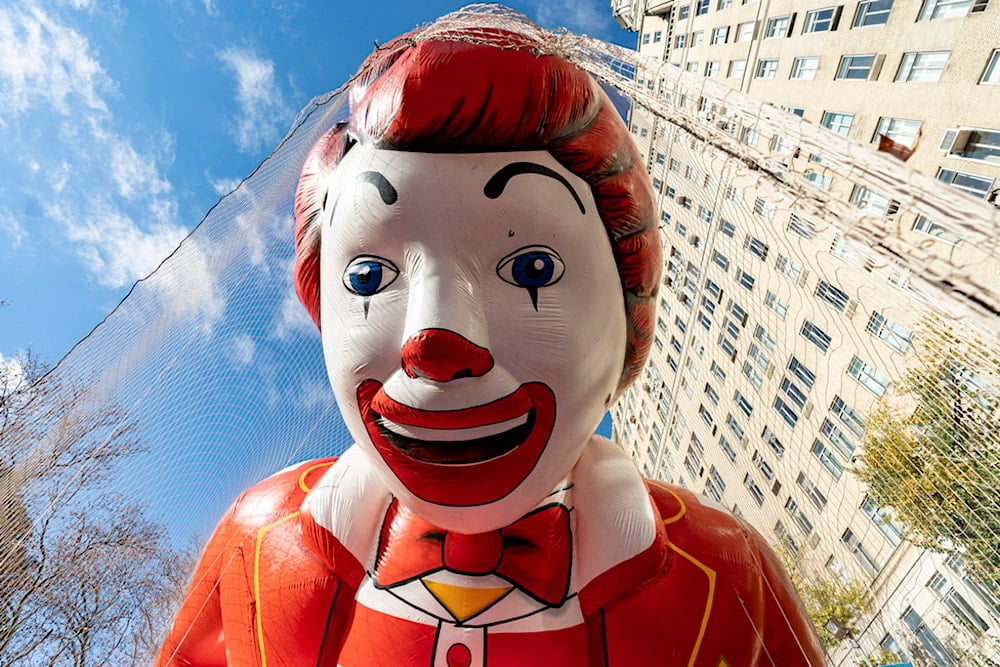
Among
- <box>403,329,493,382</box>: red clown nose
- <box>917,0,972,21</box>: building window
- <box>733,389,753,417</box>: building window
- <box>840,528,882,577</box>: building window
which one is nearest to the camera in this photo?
<box>403,329,493,382</box>: red clown nose

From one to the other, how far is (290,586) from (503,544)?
2.32ft

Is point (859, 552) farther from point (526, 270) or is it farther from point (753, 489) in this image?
point (526, 270)

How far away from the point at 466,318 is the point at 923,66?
24.0 feet

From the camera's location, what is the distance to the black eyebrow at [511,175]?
3.70 feet

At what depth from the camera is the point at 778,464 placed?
531 cm

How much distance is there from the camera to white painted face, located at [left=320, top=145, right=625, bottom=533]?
3.65ft

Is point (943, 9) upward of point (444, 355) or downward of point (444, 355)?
upward

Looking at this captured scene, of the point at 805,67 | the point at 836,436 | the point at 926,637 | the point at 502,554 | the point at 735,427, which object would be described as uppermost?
the point at 805,67

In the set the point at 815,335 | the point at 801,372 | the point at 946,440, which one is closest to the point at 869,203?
the point at 946,440

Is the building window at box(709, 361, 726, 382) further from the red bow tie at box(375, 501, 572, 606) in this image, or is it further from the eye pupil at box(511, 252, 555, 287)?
the eye pupil at box(511, 252, 555, 287)

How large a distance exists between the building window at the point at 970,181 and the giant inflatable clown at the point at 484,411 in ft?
17.8

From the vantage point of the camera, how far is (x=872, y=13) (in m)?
6.37

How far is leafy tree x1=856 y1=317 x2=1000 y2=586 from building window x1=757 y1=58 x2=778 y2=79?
805cm

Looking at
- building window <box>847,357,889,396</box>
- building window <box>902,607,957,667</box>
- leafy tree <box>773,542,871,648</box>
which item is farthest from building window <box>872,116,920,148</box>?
building window <box>902,607,957,667</box>
